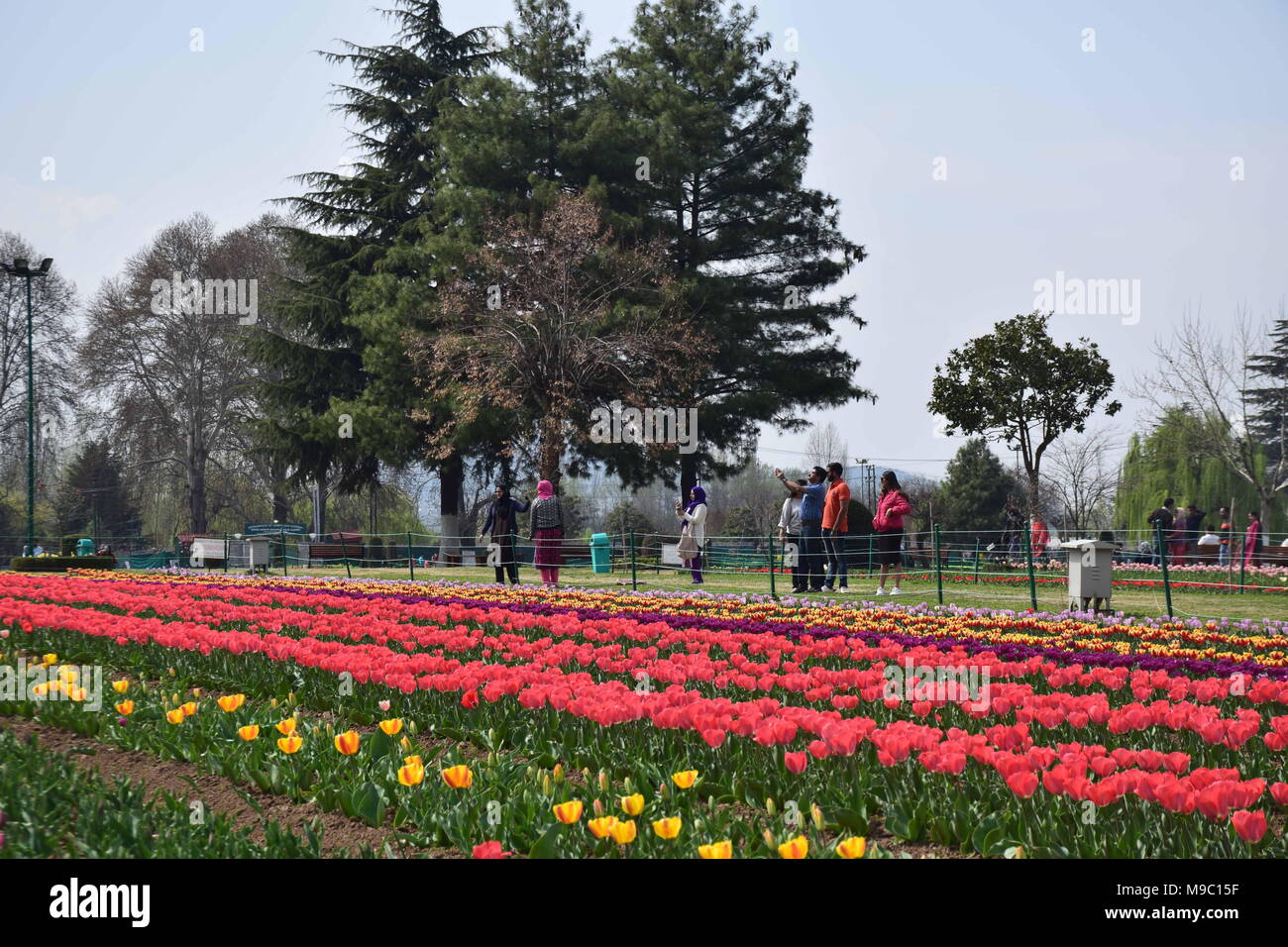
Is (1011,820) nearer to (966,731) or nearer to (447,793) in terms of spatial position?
(966,731)

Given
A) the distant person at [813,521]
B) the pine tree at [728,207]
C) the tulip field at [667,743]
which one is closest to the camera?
the tulip field at [667,743]

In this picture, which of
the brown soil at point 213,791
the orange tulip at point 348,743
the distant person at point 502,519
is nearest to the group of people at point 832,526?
the distant person at point 502,519

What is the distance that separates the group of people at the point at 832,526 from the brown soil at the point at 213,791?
10.4 metres

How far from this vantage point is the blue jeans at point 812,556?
1582 centimetres

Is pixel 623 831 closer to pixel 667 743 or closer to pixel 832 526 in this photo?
pixel 667 743

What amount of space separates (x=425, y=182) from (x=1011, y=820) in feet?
117

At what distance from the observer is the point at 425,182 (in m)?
36.2

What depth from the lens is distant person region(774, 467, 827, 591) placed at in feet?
52.8

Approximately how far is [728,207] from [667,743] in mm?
31766

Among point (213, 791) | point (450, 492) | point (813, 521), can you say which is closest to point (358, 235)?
point (450, 492)

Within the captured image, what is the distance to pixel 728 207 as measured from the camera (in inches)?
1358

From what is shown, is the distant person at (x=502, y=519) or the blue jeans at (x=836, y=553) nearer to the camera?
the blue jeans at (x=836, y=553)

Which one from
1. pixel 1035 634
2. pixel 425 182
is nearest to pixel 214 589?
pixel 1035 634

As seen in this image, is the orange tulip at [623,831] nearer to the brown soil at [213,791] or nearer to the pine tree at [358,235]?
the brown soil at [213,791]
